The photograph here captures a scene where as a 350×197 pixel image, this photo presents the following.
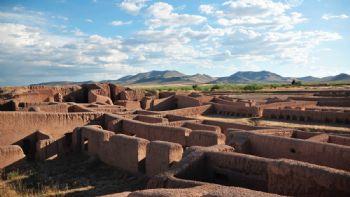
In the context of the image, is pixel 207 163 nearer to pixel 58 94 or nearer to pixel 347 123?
pixel 347 123

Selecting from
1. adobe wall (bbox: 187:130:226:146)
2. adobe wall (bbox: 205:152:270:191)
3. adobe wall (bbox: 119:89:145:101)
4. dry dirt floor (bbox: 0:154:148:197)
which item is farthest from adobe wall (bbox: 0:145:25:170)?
adobe wall (bbox: 119:89:145:101)

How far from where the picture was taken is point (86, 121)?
678 inches

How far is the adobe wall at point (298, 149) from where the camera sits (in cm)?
993

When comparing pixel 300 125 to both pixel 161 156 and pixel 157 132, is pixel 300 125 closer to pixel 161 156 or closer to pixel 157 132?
pixel 157 132

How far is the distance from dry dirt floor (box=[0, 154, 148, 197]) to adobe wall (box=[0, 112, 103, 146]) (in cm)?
185

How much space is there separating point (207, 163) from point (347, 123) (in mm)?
15427

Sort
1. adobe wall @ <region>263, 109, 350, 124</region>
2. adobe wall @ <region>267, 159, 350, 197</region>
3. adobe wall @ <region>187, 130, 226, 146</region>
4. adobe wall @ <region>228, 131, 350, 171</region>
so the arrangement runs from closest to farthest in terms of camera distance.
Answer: adobe wall @ <region>267, 159, 350, 197</region> → adobe wall @ <region>228, 131, 350, 171</region> → adobe wall @ <region>187, 130, 226, 146</region> → adobe wall @ <region>263, 109, 350, 124</region>

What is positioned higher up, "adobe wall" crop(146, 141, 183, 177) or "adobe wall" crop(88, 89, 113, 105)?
"adobe wall" crop(88, 89, 113, 105)

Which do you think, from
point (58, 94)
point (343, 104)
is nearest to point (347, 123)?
point (343, 104)

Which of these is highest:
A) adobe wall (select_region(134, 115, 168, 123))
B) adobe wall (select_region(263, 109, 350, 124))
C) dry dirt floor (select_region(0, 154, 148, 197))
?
adobe wall (select_region(134, 115, 168, 123))

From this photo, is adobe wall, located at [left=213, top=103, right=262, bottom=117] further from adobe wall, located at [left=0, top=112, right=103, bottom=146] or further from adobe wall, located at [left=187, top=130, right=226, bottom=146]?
adobe wall, located at [left=187, top=130, right=226, bottom=146]

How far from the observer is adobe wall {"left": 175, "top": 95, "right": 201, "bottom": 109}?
28.7 metres

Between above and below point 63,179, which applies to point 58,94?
above

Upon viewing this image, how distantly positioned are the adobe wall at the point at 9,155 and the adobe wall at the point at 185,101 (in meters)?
16.8
